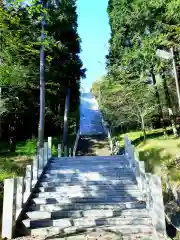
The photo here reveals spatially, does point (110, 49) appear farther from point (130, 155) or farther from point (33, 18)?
point (130, 155)

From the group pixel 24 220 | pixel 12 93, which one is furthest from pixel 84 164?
pixel 12 93

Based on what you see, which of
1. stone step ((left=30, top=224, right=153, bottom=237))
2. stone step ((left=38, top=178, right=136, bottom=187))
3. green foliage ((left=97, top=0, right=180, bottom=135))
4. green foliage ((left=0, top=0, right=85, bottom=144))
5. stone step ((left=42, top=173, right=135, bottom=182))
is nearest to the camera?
stone step ((left=30, top=224, right=153, bottom=237))

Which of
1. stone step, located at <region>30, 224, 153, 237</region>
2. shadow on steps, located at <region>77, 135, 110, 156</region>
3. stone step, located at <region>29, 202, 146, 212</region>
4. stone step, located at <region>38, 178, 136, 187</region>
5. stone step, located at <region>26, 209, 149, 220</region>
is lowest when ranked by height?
stone step, located at <region>30, 224, 153, 237</region>

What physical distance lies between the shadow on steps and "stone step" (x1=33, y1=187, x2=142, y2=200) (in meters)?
10.6

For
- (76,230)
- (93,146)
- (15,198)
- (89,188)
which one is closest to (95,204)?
(89,188)

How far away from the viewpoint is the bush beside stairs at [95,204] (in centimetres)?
525

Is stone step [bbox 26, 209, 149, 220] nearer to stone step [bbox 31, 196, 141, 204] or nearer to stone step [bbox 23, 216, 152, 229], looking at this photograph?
stone step [bbox 23, 216, 152, 229]

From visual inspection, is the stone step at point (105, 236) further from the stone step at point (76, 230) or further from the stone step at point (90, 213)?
the stone step at point (90, 213)

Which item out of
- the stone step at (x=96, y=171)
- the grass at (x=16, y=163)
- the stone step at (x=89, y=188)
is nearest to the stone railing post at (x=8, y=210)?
the grass at (x=16, y=163)

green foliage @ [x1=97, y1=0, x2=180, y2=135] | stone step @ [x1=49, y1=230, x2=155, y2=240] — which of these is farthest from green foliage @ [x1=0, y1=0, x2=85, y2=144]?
stone step @ [x1=49, y1=230, x2=155, y2=240]

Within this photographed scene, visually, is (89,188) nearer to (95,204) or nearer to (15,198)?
(95,204)

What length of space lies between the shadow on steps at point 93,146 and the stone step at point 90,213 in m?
11.7

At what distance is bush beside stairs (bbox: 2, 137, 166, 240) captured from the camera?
5246 mm

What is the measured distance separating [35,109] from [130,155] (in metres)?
12.1
